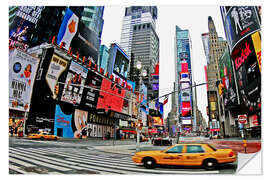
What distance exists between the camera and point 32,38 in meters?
25.1

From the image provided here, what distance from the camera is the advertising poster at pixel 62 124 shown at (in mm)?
29655

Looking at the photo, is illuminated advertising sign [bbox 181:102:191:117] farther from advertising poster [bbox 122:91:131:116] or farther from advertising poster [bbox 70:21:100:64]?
advertising poster [bbox 70:21:100:64]

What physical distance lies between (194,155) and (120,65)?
186 feet

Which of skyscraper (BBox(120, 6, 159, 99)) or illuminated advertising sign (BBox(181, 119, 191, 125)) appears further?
illuminated advertising sign (BBox(181, 119, 191, 125))

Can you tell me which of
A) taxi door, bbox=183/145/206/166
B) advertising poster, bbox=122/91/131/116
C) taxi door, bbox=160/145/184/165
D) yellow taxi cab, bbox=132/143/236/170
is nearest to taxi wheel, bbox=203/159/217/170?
yellow taxi cab, bbox=132/143/236/170

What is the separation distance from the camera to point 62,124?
101 ft

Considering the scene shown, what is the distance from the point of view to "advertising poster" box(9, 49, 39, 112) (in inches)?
658

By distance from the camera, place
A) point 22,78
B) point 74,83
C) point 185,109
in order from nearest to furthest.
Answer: point 22,78, point 74,83, point 185,109

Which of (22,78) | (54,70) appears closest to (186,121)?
(54,70)

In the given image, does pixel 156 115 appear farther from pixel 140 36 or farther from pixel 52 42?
pixel 52 42

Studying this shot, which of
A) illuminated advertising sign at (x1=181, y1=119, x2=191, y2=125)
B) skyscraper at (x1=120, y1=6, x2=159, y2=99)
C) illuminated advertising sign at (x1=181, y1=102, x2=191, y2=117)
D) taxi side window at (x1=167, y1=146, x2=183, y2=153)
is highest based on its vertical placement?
skyscraper at (x1=120, y1=6, x2=159, y2=99)

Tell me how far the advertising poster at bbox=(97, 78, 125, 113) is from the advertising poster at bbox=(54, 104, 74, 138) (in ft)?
33.4

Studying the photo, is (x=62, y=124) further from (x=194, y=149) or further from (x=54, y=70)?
(x=194, y=149)

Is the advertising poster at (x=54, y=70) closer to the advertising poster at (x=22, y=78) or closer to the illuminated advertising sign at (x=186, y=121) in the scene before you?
the advertising poster at (x=22, y=78)
